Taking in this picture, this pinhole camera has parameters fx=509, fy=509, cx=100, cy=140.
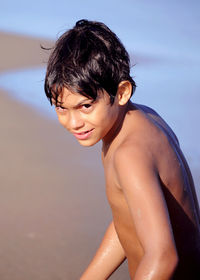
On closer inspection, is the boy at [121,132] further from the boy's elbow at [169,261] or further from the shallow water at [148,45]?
the shallow water at [148,45]

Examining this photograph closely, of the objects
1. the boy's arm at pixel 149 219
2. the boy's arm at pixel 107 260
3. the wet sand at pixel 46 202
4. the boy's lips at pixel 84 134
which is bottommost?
the wet sand at pixel 46 202

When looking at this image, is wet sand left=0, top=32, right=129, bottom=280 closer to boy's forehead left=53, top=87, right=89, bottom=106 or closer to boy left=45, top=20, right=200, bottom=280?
boy left=45, top=20, right=200, bottom=280

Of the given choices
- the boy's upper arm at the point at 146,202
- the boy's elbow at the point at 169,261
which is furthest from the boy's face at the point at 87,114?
the boy's elbow at the point at 169,261

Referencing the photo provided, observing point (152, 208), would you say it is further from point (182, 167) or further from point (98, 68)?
point (98, 68)

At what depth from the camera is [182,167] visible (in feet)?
4.33

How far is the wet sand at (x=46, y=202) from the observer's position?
1964mm

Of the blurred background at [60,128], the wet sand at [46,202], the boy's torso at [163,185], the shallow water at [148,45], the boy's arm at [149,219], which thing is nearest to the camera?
the boy's arm at [149,219]

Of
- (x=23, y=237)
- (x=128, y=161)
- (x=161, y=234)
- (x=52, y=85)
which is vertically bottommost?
(x=23, y=237)

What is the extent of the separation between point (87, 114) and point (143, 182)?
0.84 feet

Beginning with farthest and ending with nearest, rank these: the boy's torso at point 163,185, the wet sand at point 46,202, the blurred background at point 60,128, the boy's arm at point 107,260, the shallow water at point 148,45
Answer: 1. the shallow water at point 148,45
2. the blurred background at point 60,128
3. the wet sand at point 46,202
4. the boy's arm at point 107,260
5. the boy's torso at point 163,185

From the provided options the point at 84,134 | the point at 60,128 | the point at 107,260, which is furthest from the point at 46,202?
the point at 84,134

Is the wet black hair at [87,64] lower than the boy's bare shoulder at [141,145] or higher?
higher

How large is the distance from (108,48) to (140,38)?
4.01 meters

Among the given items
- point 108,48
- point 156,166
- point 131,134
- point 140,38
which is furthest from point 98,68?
point 140,38
